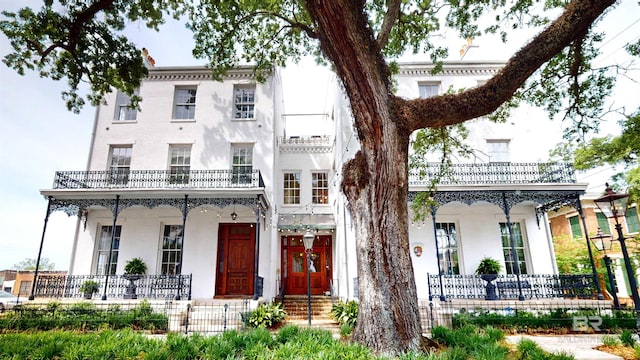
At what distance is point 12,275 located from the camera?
26672mm

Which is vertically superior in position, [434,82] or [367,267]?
[434,82]

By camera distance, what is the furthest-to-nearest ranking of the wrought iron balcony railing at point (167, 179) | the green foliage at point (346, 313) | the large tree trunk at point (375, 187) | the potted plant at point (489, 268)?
the wrought iron balcony railing at point (167, 179) < the potted plant at point (489, 268) < the green foliage at point (346, 313) < the large tree trunk at point (375, 187)

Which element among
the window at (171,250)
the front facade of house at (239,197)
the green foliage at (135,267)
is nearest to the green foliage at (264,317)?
the front facade of house at (239,197)

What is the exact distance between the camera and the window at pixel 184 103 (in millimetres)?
13859

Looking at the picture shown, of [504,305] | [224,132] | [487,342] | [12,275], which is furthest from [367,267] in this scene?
[12,275]

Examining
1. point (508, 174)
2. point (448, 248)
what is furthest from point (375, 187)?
point (508, 174)

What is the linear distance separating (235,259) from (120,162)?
20.5ft

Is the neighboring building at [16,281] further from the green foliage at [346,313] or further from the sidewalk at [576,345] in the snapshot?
the sidewalk at [576,345]

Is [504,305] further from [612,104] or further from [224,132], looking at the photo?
[224,132]

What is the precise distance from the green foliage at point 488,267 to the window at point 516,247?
103cm

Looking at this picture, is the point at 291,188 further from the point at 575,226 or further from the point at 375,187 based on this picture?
the point at 575,226

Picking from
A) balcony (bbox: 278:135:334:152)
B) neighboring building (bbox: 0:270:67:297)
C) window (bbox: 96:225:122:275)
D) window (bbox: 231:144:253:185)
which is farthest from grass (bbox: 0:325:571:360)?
neighboring building (bbox: 0:270:67:297)

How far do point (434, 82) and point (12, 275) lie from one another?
115ft

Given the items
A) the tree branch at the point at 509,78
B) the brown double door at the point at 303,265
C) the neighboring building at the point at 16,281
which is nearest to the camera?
the tree branch at the point at 509,78
